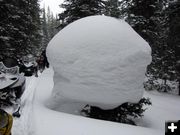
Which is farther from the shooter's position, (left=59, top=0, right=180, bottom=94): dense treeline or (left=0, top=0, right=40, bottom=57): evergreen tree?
(left=0, top=0, right=40, bottom=57): evergreen tree

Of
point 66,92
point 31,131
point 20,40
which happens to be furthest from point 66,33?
point 20,40

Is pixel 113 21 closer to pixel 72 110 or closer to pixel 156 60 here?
pixel 72 110

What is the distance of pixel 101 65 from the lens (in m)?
7.88

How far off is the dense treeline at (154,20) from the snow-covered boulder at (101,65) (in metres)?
6.33

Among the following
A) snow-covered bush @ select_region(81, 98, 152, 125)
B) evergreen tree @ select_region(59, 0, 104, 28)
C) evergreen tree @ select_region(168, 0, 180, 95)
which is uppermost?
evergreen tree @ select_region(59, 0, 104, 28)

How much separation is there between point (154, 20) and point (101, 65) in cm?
1151

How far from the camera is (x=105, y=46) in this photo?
8.10 metres

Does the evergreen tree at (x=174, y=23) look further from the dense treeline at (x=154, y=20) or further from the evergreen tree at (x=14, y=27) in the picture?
the evergreen tree at (x=14, y=27)

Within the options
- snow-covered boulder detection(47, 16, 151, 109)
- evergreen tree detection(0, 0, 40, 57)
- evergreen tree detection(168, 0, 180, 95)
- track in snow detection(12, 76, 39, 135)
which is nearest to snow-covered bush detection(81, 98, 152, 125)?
snow-covered boulder detection(47, 16, 151, 109)

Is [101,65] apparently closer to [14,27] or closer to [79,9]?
[79,9]

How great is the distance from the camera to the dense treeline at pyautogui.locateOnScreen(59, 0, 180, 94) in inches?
589

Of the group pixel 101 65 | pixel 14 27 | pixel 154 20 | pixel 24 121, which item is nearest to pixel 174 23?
pixel 154 20

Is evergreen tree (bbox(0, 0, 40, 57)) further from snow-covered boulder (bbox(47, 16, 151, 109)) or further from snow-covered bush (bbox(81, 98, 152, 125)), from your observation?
Answer: snow-covered bush (bbox(81, 98, 152, 125))

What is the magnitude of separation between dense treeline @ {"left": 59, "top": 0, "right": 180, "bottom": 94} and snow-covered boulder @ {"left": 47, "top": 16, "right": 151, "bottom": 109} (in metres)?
6.33
